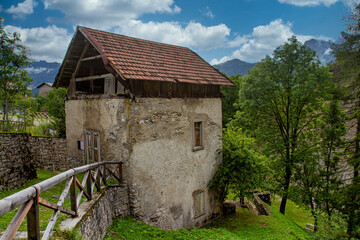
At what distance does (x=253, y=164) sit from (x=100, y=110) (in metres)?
7.66

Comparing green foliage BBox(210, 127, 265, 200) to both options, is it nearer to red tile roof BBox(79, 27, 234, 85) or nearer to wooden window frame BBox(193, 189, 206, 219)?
wooden window frame BBox(193, 189, 206, 219)

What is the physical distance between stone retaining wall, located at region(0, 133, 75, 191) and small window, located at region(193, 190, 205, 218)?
5.85 meters

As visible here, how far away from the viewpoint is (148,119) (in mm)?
9750

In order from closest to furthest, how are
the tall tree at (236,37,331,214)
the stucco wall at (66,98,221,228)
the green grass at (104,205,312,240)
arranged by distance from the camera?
the green grass at (104,205,312,240), the stucco wall at (66,98,221,228), the tall tree at (236,37,331,214)

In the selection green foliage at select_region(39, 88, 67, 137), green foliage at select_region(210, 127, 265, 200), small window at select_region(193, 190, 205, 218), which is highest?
green foliage at select_region(39, 88, 67, 137)

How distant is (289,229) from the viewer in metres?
13.2

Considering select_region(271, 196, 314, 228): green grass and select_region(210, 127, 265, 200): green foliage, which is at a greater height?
select_region(210, 127, 265, 200): green foliage

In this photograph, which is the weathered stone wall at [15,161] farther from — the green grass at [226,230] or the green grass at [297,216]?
the green grass at [297,216]

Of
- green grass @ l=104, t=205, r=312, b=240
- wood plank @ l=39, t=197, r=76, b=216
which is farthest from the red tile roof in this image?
green grass @ l=104, t=205, r=312, b=240

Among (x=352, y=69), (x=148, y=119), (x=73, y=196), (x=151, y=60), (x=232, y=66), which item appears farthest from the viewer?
(x=232, y=66)

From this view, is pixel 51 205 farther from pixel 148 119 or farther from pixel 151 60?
pixel 151 60

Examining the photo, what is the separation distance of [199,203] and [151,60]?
277 inches

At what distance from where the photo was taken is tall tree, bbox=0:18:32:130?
13.7 meters

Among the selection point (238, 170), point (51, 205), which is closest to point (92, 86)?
point (51, 205)
